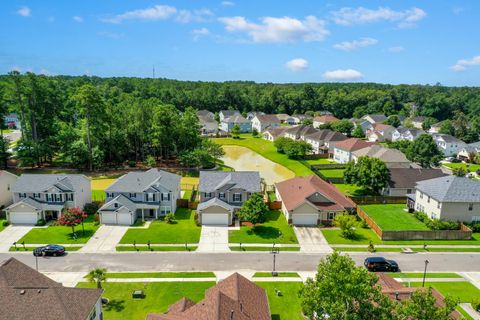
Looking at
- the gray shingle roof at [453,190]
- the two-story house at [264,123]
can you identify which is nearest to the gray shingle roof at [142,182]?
the gray shingle roof at [453,190]

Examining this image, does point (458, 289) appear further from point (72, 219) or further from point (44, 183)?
point (44, 183)

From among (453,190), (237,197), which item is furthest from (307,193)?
(453,190)

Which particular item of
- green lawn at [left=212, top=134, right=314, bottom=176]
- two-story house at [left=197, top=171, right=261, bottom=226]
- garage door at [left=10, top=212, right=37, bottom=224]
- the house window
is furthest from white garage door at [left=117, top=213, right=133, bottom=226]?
green lawn at [left=212, top=134, right=314, bottom=176]

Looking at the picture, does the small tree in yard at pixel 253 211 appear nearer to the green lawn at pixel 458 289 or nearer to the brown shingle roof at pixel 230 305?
the green lawn at pixel 458 289

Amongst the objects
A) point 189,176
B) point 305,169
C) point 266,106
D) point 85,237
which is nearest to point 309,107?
point 266,106

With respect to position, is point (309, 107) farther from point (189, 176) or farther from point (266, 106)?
point (189, 176)

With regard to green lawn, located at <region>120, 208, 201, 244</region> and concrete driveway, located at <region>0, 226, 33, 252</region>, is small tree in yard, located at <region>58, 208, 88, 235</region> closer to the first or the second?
concrete driveway, located at <region>0, 226, 33, 252</region>
